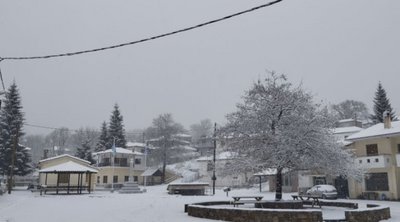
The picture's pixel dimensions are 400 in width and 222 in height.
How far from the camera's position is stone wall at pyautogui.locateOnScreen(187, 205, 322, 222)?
50.1 feet

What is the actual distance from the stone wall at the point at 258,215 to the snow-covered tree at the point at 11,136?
37.8 m

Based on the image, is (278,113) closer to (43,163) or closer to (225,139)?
(225,139)

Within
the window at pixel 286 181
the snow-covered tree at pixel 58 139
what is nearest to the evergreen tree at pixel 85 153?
the window at pixel 286 181

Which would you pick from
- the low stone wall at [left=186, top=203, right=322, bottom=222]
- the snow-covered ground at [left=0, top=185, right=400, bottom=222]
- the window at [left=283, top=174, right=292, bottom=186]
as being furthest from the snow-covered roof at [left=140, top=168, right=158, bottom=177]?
Answer: the low stone wall at [left=186, top=203, right=322, bottom=222]

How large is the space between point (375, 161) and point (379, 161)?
471 mm

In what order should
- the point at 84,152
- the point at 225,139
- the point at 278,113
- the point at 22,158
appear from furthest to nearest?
the point at 84,152
the point at 22,158
the point at 225,139
the point at 278,113

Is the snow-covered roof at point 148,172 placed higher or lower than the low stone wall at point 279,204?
higher

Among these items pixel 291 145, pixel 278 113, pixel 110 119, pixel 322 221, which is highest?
pixel 110 119

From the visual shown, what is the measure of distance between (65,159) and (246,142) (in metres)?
35.9

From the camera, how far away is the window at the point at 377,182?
1362 inches

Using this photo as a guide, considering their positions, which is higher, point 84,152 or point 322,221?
point 84,152

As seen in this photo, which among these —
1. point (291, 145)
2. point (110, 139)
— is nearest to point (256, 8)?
point (291, 145)

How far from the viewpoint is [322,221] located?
15328 mm

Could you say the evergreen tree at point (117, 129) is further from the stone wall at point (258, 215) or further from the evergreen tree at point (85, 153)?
the stone wall at point (258, 215)
